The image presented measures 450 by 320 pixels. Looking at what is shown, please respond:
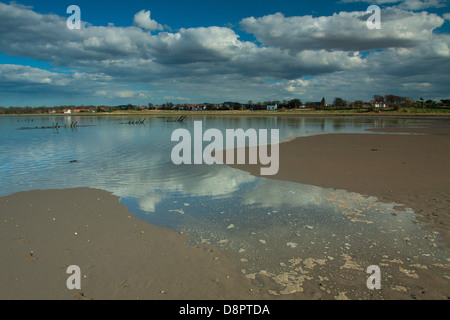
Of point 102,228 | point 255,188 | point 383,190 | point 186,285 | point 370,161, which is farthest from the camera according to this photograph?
point 370,161

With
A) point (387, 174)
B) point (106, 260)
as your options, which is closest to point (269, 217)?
point (106, 260)

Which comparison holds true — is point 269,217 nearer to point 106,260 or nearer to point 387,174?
point 106,260

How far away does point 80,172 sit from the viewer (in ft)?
43.7

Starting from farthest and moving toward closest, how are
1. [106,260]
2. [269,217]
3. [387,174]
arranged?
1. [387,174]
2. [269,217]
3. [106,260]

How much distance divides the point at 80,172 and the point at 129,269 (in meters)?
10.0

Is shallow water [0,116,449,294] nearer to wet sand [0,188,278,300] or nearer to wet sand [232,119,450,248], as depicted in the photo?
wet sand [0,188,278,300]

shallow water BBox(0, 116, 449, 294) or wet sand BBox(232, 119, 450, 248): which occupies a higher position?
wet sand BBox(232, 119, 450, 248)

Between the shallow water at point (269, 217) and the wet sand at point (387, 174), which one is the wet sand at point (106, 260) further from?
the wet sand at point (387, 174)

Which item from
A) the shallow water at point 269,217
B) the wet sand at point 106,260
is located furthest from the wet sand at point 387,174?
the wet sand at point 106,260

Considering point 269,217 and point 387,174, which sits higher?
point 387,174

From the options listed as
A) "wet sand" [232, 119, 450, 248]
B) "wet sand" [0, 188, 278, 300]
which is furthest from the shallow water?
"wet sand" [232, 119, 450, 248]
